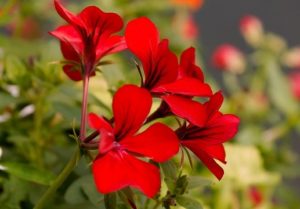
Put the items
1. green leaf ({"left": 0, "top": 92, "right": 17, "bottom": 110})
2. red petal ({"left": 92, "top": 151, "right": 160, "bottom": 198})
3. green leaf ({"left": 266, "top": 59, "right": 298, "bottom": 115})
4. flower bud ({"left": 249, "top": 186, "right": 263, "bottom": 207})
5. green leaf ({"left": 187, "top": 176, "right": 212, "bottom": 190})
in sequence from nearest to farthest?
red petal ({"left": 92, "top": 151, "right": 160, "bottom": 198}), green leaf ({"left": 187, "top": 176, "right": 212, "bottom": 190}), green leaf ({"left": 0, "top": 92, "right": 17, "bottom": 110}), flower bud ({"left": 249, "top": 186, "right": 263, "bottom": 207}), green leaf ({"left": 266, "top": 59, "right": 298, "bottom": 115})

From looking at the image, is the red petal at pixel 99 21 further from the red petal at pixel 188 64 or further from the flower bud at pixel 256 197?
the flower bud at pixel 256 197

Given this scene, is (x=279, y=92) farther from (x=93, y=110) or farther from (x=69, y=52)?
(x=69, y=52)

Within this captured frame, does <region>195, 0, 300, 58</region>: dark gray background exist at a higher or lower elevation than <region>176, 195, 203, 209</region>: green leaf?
lower

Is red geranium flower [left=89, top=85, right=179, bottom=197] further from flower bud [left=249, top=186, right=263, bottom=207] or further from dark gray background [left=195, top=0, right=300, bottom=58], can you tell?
dark gray background [left=195, top=0, right=300, bottom=58]

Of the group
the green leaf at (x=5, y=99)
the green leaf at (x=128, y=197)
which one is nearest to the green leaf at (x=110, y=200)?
the green leaf at (x=128, y=197)

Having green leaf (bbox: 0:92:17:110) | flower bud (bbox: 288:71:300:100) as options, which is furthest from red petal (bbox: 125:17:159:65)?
flower bud (bbox: 288:71:300:100)

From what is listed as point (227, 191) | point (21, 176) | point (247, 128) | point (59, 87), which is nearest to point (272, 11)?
point (247, 128)
